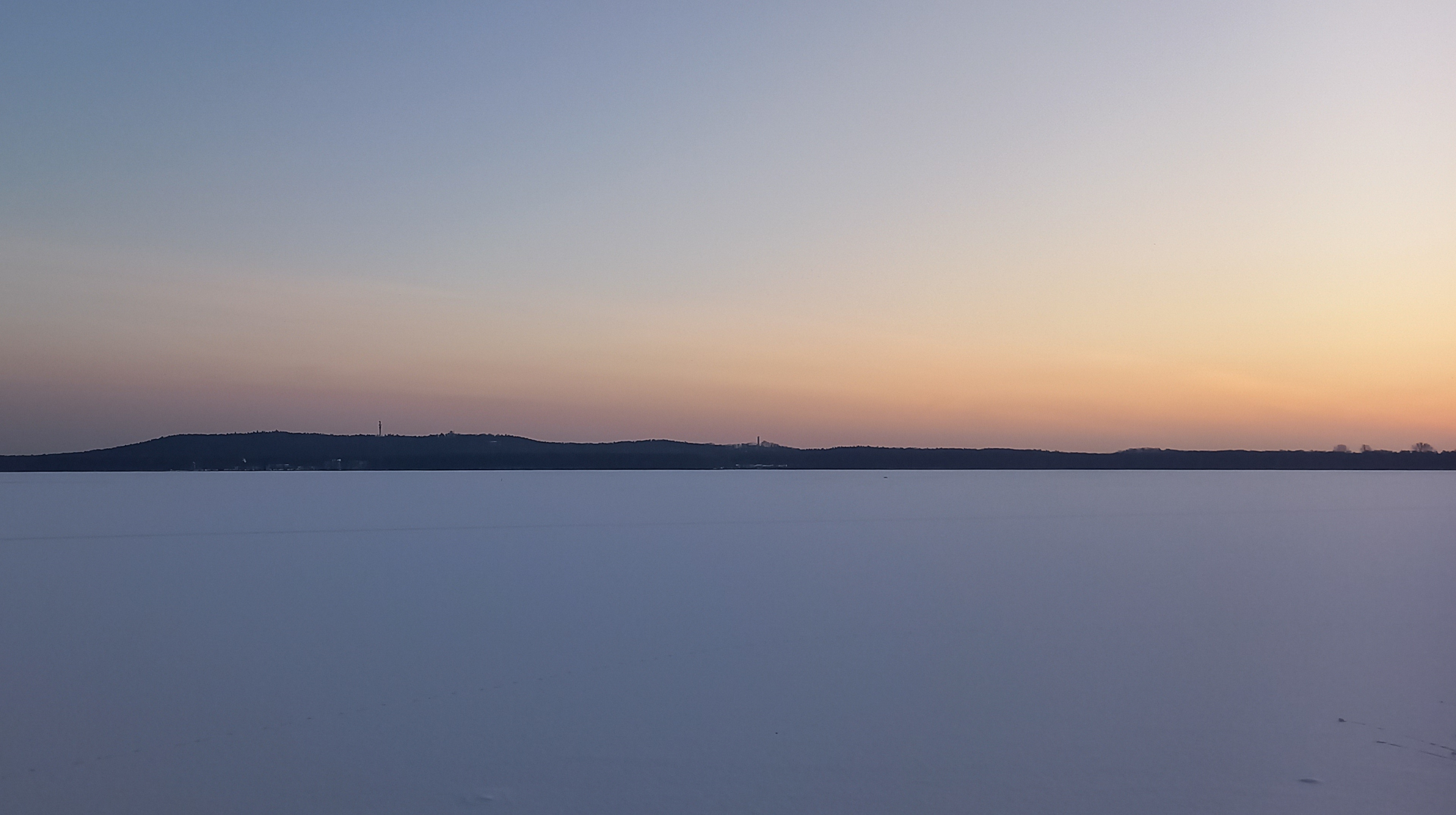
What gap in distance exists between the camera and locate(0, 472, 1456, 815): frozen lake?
3057 millimetres

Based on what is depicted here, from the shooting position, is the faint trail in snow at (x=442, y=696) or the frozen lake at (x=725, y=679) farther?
the faint trail in snow at (x=442, y=696)

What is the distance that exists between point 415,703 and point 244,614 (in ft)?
8.40

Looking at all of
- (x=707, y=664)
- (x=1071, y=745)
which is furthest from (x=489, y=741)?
(x=1071, y=745)

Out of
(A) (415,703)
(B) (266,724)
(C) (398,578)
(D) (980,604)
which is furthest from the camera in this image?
(C) (398,578)

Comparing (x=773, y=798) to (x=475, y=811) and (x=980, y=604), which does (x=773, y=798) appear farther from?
(x=980, y=604)

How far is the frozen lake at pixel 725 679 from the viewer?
3.06 m

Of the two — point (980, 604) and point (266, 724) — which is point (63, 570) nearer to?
point (266, 724)

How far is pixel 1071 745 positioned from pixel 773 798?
1.04 metres

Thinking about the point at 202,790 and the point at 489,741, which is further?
the point at 489,741

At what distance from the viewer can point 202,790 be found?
3.00 metres

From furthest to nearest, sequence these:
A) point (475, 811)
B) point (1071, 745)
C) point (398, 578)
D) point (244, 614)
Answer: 1. point (398, 578)
2. point (244, 614)
3. point (1071, 745)
4. point (475, 811)

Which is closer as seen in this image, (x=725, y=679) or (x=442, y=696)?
(x=442, y=696)

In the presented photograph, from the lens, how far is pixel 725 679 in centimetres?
444

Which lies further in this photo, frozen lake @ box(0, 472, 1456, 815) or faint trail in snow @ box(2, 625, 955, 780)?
faint trail in snow @ box(2, 625, 955, 780)
